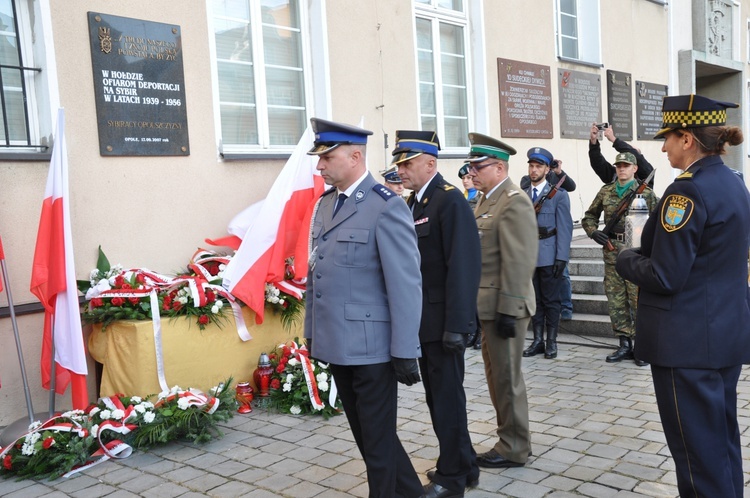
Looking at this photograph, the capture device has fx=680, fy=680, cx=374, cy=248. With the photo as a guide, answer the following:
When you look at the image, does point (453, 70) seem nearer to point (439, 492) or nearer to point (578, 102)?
point (578, 102)

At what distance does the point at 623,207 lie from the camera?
6078 mm

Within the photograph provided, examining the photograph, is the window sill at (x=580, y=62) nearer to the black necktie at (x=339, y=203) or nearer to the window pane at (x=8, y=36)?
the window pane at (x=8, y=36)

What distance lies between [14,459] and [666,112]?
13.2ft

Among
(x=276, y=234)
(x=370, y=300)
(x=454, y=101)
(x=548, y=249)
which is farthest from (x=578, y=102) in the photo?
(x=370, y=300)

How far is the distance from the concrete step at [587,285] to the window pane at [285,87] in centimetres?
387

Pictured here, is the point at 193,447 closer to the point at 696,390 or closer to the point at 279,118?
the point at 696,390

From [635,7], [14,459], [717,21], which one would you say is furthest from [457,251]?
[717,21]

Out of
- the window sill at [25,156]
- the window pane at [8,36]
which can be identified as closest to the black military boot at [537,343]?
the window sill at [25,156]

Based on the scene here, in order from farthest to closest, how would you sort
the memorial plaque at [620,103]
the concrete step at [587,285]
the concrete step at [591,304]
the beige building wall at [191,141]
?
the memorial plaque at [620,103], the concrete step at [587,285], the concrete step at [591,304], the beige building wall at [191,141]

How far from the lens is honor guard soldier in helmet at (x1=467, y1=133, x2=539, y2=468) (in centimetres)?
384

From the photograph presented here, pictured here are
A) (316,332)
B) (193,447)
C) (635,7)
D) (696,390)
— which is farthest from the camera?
(635,7)

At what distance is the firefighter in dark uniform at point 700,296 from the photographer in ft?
8.59

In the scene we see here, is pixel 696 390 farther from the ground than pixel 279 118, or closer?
closer

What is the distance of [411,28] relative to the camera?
7879 mm
